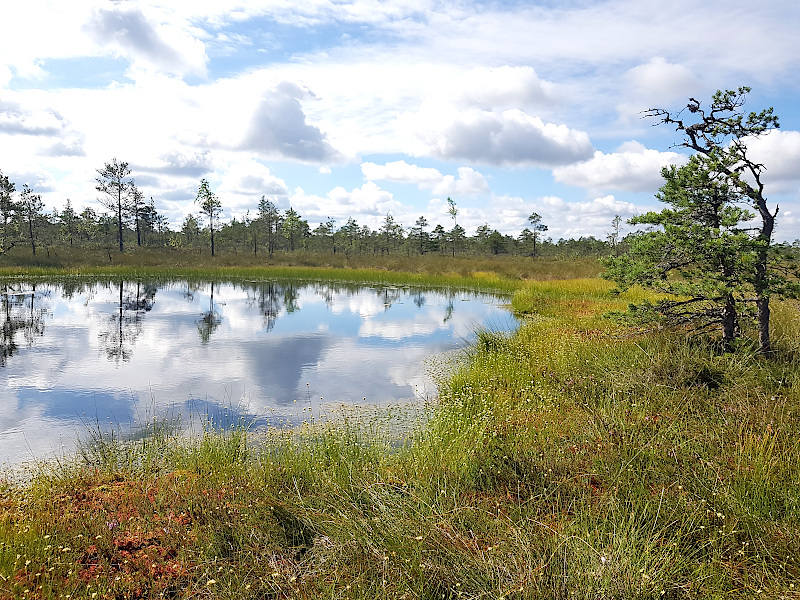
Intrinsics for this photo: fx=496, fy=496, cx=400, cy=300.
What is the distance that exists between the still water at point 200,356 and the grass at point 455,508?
4.82ft

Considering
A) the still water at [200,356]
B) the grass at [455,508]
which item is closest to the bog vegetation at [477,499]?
the grass at [455,508]

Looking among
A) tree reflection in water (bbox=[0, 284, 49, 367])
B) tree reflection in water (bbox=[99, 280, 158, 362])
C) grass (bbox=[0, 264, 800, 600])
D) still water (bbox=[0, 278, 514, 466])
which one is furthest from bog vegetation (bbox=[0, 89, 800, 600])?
tree reflection in water (bbox=[0, 284, 49, 367])

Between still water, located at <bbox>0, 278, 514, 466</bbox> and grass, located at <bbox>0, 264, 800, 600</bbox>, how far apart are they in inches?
57.9

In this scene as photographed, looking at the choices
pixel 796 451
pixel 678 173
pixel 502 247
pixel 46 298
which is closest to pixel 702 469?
pixel 796 451

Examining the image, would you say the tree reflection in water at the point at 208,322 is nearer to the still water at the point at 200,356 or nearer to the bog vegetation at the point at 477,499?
the still water at the point at 200,356

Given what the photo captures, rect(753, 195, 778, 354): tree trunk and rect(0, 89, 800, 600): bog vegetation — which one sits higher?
rect(753, 195, 778, 354): tree trunk

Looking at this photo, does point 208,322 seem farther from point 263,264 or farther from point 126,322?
point 263,264

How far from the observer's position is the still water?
25.3 feet

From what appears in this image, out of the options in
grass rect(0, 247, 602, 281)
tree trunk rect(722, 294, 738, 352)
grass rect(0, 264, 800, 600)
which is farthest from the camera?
Result: grass rect(0, 247, 602, 281)

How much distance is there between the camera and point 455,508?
139 inches

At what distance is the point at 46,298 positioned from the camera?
2197 cm

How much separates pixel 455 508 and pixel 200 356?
9720 mm

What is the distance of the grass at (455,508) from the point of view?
3.03 meters

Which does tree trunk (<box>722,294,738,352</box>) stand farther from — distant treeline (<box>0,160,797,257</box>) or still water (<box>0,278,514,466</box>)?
distant treeline (<box>0,160,797,257</box>)
